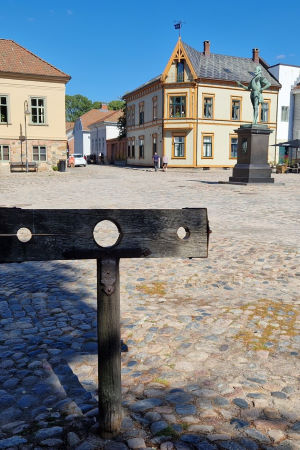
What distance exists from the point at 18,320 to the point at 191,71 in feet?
110

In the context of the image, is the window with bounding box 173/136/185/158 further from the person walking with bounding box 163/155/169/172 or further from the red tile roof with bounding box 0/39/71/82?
the red tile roof with bounding box 0/39/71/82

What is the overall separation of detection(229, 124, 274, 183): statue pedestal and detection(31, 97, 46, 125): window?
15.4 m

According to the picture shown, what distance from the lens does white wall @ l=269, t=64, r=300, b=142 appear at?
39.4m

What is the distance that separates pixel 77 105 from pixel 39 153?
66485 mm

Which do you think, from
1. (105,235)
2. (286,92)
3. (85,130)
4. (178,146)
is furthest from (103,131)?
(105,235)

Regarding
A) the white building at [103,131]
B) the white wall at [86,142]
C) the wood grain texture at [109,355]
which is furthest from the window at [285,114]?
the wood grain texture at [109,355]

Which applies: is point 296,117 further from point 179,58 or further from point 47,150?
point 47,150

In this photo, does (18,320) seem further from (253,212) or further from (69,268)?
(253,212)

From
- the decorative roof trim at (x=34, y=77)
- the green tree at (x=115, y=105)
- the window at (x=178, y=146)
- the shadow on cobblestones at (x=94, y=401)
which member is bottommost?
the shadow on cobblestones at (x=94, y=401)

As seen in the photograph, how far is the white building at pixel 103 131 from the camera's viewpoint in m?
52.9

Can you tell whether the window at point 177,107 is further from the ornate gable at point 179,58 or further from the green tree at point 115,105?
the green tree at point 115,105

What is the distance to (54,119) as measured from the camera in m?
29.3

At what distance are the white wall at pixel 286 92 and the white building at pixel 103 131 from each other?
20.3m

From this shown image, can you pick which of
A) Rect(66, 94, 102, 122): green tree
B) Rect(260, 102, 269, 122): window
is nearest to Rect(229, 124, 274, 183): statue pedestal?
Rect(260, 102, 269, 122): window
